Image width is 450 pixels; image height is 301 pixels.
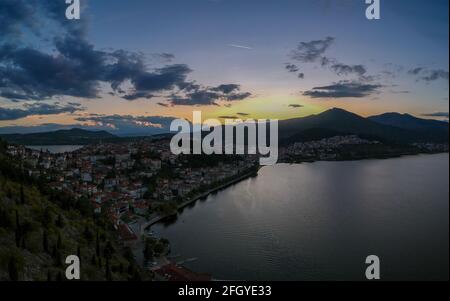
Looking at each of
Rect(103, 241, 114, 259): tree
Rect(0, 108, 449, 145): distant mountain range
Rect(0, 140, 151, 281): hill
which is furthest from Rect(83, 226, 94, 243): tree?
Rect(0, 108, 449, 145): distant mountain range

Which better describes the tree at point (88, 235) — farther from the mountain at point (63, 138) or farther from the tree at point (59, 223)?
the mountain at point (63, 138)

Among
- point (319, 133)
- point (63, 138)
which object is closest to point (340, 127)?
point (319, 133)

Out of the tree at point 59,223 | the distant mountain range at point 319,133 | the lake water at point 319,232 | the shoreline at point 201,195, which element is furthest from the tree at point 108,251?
the distant mountain range at point 319,133

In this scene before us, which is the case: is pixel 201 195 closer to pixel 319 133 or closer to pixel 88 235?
pixel 88 235

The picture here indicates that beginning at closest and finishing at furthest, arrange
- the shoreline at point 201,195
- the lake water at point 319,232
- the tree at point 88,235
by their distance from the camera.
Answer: the tree at point 88,235
the lake water at point 319,232
the shoreline at point 201,195

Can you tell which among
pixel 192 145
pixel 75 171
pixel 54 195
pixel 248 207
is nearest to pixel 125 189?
pixel 75 171

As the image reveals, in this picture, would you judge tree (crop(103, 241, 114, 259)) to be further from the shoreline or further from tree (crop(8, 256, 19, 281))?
the shoreline

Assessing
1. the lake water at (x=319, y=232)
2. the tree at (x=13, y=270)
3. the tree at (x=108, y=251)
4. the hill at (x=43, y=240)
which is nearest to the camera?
the tree at (x=13, y=270)
